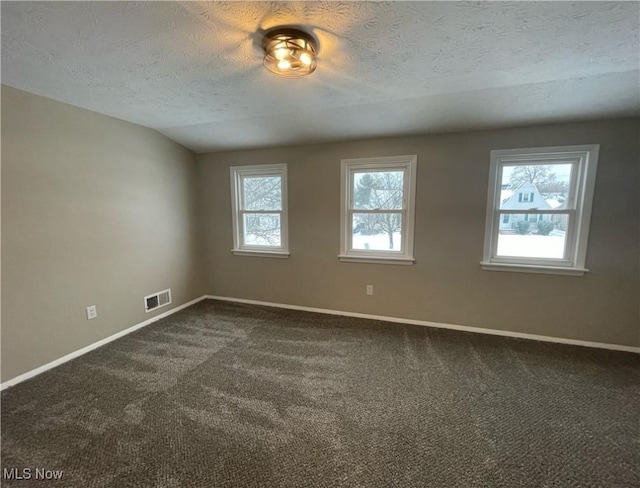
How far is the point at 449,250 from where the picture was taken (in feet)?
9.67

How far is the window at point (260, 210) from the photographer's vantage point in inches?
140

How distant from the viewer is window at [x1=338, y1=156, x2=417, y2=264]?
3.04m

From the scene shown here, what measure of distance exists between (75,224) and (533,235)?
449cm

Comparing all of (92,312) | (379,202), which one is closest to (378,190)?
(379,202)

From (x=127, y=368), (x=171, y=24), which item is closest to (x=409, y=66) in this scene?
(x=171, y=24)

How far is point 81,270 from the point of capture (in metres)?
2.52

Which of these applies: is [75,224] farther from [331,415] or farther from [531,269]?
[531,269]

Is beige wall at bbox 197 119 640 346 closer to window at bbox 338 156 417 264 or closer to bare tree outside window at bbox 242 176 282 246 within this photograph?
window at bbox 338 156 417 264

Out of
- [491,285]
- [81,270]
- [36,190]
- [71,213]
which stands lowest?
[491,285]

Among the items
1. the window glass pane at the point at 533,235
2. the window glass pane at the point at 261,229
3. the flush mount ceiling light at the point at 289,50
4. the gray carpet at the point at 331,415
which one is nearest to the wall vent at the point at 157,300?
the gray carpet at the point at 331,415

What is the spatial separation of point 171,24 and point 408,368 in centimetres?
290

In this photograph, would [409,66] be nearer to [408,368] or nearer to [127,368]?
[408,368]

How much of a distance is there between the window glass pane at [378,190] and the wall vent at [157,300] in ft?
8.74

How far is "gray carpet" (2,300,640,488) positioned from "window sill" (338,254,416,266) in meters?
0.85
